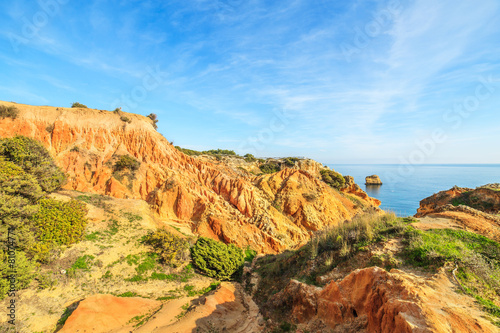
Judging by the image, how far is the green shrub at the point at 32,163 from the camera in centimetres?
1788

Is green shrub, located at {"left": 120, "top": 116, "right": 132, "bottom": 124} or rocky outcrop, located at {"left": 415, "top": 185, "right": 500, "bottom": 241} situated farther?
green shrub, located at {"left": 120, "top": 116, "right": 132, "bottom": 124}

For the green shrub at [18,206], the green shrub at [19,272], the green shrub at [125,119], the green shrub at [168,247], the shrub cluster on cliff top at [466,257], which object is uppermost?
the green shrub at [125,119]

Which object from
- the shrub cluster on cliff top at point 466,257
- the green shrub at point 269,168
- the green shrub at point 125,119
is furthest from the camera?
the green shrub at point 269,168

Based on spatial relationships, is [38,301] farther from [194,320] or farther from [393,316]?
[393,316]

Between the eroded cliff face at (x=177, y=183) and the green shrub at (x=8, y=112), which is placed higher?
the green shrub at (x=8, y=112)

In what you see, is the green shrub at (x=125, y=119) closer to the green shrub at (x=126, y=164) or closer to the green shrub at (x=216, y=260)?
the green shrub at (x=126, y=164)

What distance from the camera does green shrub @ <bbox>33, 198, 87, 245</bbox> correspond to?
14.3 metres

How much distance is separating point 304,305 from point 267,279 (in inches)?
245

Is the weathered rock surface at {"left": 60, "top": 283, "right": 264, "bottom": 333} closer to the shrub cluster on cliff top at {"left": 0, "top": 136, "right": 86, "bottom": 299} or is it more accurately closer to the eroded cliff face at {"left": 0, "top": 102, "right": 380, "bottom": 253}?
the shrub cluster on cliff top at {"left": 0, "top": 136, "right": 86, "bottom": 299}

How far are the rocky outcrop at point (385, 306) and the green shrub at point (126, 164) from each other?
2629 centimetres

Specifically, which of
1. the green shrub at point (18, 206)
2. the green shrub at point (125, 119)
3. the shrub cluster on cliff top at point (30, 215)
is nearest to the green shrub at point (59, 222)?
the shrub cluster on cliff top at point (30, 215)

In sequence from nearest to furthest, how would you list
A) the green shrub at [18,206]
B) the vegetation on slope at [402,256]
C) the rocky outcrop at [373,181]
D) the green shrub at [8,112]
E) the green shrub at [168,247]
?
the vegetation on slope at [402,256], the green shrub at [18,206], the green shrub at [168,247], the green shrub at [8,112], the rocky outcrop at [373,181]

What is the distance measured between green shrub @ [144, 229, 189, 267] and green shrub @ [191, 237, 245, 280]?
97 cm

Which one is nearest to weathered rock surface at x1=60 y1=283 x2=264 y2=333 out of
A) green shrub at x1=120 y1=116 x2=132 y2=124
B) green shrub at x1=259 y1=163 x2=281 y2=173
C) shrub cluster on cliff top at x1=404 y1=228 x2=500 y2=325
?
shrub cluster on cliff top at x1=404 y1=228 x2=500 y2=325
